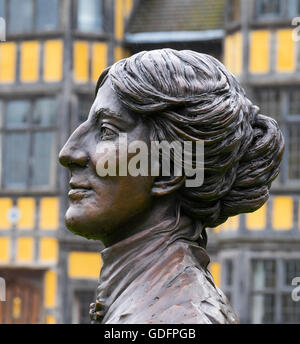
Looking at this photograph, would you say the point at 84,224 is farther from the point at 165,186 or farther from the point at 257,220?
the point at 257,220

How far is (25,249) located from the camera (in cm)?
1725

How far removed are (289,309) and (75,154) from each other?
13707mm

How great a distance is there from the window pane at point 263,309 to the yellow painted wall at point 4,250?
3.87 m

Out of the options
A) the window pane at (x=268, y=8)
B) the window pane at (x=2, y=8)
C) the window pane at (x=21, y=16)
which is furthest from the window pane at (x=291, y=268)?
the window pane at (x=2, y=8)

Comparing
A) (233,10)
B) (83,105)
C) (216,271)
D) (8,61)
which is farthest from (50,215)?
(233,10)

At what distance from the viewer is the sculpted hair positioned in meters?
2.73

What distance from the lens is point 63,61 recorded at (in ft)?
57.3

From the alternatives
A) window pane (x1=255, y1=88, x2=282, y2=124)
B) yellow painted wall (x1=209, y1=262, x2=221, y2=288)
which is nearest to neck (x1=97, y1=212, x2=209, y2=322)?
window pane (x1=255, y1=88, x2=282, y2=124)

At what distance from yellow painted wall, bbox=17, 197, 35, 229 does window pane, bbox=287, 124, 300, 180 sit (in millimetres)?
3956

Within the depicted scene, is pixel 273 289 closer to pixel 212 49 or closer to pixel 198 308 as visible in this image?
pixel 212 49

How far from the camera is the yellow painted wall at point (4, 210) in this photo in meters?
17.3

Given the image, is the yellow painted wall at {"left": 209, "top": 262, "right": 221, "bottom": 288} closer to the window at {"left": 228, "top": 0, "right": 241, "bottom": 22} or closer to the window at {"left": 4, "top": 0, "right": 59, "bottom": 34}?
the window at {"left": 228, "top": 0, "right": 241, "bottom": 22}

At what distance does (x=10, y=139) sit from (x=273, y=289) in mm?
4759
